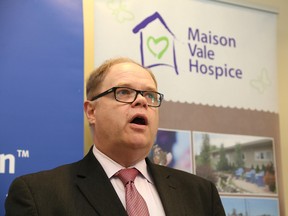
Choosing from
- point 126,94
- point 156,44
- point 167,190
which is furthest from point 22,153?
point 156,44

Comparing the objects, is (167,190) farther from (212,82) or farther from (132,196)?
(212,82)

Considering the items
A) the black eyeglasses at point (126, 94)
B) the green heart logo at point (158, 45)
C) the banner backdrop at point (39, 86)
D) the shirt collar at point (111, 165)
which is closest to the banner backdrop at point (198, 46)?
the green heart logo at point (158, 45)

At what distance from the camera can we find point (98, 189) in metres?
1.64

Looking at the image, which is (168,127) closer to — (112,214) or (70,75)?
(70,75)

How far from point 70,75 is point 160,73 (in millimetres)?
514

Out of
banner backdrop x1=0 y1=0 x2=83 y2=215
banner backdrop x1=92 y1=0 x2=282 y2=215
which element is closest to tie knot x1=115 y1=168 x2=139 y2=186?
banner backdrop x1=0 y1=0 x2=83 y2=215

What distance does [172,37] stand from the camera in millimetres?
2480

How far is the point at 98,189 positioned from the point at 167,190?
0.96 ft

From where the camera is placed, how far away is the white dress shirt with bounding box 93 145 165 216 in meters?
1.69

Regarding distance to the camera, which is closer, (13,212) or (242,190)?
(13,212)

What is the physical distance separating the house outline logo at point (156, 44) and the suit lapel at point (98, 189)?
804 millimetres

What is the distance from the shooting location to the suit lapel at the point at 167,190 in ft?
5.58

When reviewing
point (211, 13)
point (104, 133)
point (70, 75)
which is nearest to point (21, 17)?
point (70, 75)

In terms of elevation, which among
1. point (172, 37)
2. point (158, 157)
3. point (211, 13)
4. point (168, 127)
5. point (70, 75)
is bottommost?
point (158, 157)
